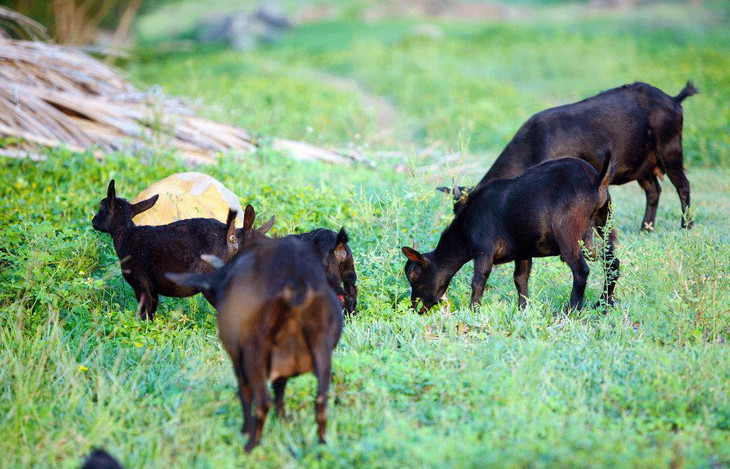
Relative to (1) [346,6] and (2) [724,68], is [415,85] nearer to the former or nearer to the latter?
(2) [724,68]

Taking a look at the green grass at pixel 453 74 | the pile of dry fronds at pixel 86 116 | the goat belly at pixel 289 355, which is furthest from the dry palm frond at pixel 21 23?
the goat belly at pixel 289 355

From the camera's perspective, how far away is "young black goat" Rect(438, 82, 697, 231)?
8.75 meters

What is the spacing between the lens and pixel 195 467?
428 cm

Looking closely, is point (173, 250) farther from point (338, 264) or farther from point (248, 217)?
point (338, 264)

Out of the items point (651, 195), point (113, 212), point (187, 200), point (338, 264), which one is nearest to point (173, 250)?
point (113, 212)

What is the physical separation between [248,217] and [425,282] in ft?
5.82

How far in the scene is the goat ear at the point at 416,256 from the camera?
7.00 m

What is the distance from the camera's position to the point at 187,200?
317 inches

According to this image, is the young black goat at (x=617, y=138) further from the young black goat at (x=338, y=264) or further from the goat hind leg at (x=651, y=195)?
the young black goat at (x=338, y=264)

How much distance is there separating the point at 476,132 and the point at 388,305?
30.9 ft

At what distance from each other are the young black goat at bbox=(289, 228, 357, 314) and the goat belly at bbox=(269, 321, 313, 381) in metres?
2.50

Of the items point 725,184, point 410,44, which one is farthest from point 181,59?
point 725,184

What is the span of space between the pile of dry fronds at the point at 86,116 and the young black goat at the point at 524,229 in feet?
15.5

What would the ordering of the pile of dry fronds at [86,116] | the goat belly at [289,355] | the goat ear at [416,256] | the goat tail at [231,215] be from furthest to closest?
1. the pile of dry fronds at [86,116]
2. the goat ear at [416,256]
3. the goat tail at [231,215]
4. the goat belly at [289,355]
